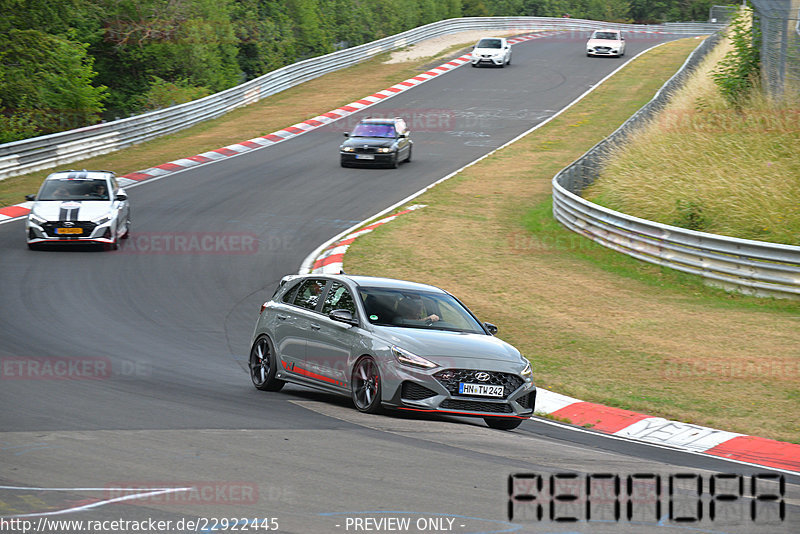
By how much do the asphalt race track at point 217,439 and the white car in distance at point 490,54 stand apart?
111ft

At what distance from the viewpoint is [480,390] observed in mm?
10289

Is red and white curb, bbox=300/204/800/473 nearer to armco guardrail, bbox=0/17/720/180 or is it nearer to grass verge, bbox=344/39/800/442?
grass verge, bbox=344/39/800/442

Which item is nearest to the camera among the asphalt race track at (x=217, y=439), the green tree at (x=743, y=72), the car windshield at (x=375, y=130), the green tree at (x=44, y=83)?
the asphalt race track at (x=217, y=439)

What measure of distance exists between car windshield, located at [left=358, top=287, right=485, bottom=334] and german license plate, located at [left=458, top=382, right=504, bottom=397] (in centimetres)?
105

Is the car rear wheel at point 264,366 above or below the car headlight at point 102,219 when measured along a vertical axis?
above

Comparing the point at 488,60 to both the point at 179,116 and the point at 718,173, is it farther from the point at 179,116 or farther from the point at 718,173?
the point at 718,173

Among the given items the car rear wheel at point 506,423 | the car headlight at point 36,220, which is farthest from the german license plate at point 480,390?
the car headlight at point 36,220

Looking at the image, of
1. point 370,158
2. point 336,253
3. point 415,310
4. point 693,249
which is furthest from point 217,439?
point 370,158

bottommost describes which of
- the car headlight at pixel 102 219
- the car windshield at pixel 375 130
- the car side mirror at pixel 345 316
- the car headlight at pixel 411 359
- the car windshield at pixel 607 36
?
the car windshield at pixel 375 130

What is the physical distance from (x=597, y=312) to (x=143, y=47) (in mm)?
35703

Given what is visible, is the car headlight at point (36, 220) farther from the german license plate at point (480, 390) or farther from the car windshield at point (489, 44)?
the car windshield at point (489, 44)

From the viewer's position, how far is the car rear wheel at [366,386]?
10.4 meters

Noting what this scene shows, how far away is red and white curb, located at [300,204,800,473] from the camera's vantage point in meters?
10.4

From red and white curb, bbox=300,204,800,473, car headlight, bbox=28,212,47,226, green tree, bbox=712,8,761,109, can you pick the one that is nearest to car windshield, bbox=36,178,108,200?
car headlight, bbox=28,212,47,226
